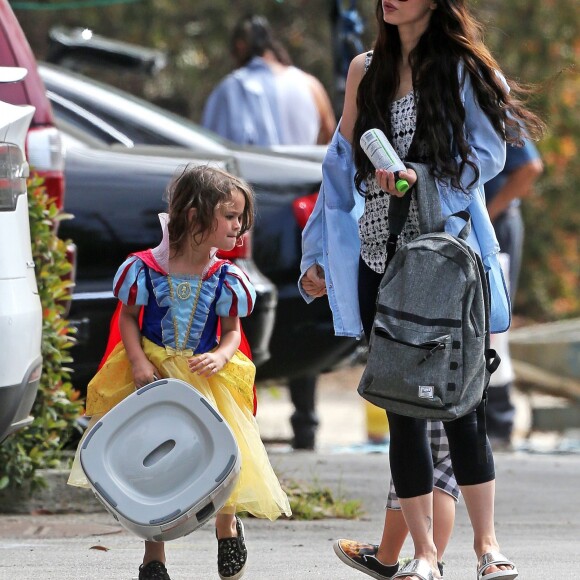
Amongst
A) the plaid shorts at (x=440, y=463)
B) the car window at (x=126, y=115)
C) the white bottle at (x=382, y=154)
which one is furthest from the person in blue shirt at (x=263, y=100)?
the white bottle at (x=382, y=154)

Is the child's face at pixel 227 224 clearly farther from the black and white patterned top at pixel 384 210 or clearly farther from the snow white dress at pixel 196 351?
the black and white patterned top at pixel 384 210

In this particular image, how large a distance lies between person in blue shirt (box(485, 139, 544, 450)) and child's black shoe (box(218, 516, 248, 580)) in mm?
3405

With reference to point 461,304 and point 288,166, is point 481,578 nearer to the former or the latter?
point 461,304

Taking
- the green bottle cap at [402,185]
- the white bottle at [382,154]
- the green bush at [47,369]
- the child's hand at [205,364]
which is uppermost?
the white bottle at [382,154]

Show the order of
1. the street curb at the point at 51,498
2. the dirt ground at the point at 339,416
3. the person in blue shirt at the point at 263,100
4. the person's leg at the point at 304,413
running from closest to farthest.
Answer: the street curb at the point at 51,498 → the person's leg at the point at 304,413 → the person in blue shirt at the point at 263,100 → the dirt ground at the point at 339,416

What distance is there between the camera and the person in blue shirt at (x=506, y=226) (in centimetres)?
792

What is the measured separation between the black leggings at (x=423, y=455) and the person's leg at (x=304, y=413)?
4.35 m

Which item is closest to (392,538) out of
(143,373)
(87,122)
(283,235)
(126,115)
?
(143,373)

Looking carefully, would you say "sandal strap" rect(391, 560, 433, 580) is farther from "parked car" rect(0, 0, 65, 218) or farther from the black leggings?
"parked car" rect(0, 0, 65, 218)

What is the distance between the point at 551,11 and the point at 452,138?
41.6ft

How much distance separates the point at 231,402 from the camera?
14.0 feet

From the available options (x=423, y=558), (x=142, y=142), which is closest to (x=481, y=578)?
(x=423, y=558)

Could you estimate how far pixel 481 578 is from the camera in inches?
165

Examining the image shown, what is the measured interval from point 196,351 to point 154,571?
0.62 metres
